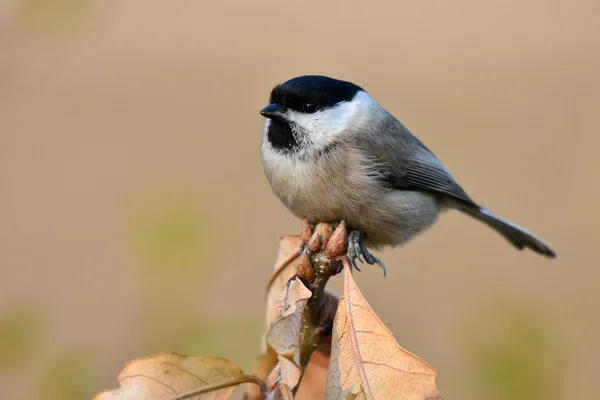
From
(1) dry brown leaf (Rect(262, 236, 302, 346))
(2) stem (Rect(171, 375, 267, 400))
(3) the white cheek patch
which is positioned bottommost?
(2) stem (Rect(171, 375, 267, 400))

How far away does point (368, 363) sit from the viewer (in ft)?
4.23

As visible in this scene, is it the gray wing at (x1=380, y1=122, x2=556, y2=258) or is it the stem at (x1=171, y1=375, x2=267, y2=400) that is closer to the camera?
the stem at (x1=171, y1=375, x2=267, y2=400)

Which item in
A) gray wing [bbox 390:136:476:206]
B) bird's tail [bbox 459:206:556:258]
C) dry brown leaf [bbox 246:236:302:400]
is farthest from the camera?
bird's tail [bbox 459:206:556:258]

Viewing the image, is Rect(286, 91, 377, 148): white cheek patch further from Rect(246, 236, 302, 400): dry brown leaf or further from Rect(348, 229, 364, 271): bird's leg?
Rect(246, 236, 302, 400): dry brown leaf

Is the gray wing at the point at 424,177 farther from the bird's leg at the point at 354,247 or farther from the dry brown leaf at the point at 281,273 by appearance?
the dry brown leaf at the point at 281,273

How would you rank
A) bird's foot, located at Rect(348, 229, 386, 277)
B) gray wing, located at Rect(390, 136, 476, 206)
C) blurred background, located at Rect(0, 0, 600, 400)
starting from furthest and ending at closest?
1. gray wing, located at Rect(390, 136, 476, 206)
2. bird's foot, located at Rect(348, 229, 386, 277)
3. blurred background, located at Rect(0, 0, 600, 400)

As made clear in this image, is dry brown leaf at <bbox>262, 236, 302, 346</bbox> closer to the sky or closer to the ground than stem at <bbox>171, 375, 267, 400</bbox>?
closer to the sky

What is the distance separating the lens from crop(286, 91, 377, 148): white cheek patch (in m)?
2.52

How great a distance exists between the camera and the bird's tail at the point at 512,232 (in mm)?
3381

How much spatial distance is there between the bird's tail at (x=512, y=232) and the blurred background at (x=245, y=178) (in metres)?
0.26

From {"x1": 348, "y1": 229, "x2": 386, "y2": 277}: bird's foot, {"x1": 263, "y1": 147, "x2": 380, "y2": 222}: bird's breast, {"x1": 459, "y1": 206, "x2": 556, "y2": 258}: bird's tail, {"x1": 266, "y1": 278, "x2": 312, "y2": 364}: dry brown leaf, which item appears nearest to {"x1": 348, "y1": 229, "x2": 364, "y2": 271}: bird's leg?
{"x1": 348, "y1": 229, "x2": 386, "y2": 277}: bird's foot

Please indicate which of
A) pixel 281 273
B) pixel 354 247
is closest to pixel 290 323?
pixel 281 273

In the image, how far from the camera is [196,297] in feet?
6.11

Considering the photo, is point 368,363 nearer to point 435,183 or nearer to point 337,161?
point 337,161
